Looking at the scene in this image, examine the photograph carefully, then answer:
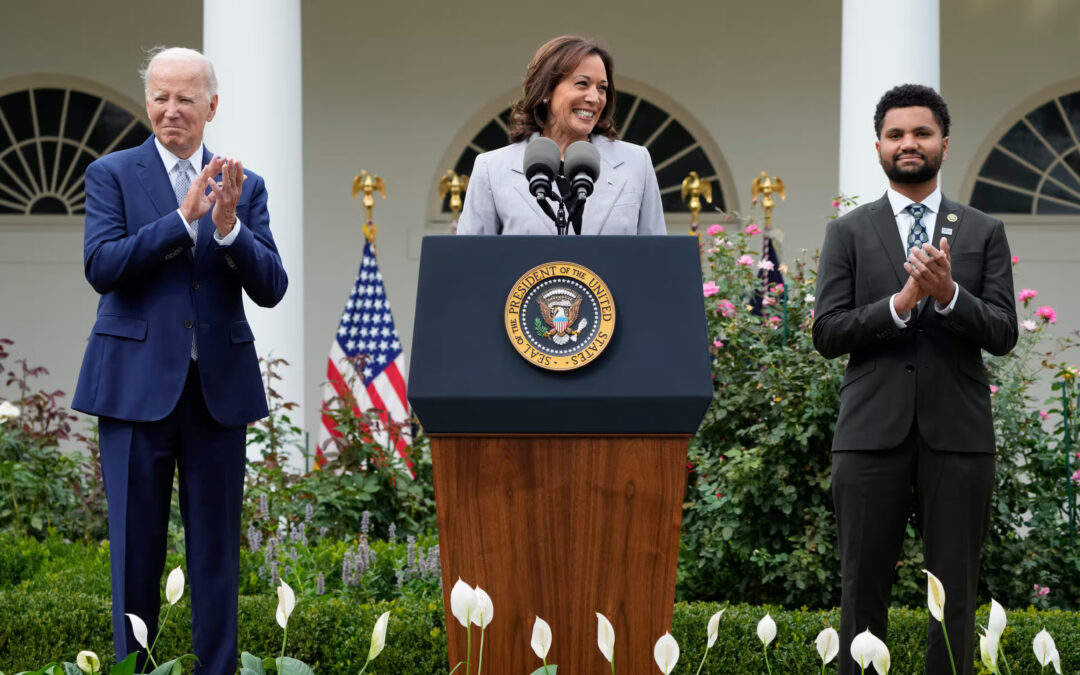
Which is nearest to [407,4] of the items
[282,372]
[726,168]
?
[726,168]

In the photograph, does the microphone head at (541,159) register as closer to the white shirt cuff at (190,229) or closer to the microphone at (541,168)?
A: the microphone at (541,168)

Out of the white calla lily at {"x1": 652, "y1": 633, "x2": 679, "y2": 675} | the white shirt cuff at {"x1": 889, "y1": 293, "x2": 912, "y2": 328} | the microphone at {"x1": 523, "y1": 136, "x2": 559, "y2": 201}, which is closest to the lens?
the white calla lily at {"x1": 652, "y1": 633, "x2": 679, "y2": 675}

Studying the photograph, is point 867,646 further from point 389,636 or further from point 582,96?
point 389,636

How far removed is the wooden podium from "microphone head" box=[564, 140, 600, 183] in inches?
7.7

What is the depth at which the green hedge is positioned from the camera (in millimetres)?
4637

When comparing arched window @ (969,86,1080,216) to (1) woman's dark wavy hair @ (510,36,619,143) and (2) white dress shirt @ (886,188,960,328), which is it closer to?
(2) white dress shirt @ (886,188,960,328)

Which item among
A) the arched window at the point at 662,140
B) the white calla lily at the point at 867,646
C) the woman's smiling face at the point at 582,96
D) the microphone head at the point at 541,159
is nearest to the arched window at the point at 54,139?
the arched window at the point at 662,140

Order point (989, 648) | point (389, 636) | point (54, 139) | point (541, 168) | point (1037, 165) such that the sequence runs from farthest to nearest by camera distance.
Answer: point (54, 139) → point (1037, 165) → point (389, 636) → point (541, 168) → point (989, 648)

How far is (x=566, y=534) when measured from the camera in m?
2.79

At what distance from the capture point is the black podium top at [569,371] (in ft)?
9.01

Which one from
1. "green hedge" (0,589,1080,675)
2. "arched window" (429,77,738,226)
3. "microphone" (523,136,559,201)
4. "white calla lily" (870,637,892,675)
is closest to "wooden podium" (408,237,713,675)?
"microphone" (523,136,559,201)

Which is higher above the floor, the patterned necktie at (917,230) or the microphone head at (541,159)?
the microphone head at (541,159)

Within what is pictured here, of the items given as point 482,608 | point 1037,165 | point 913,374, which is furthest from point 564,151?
point 1037,165

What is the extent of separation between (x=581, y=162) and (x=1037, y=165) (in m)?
10.8
